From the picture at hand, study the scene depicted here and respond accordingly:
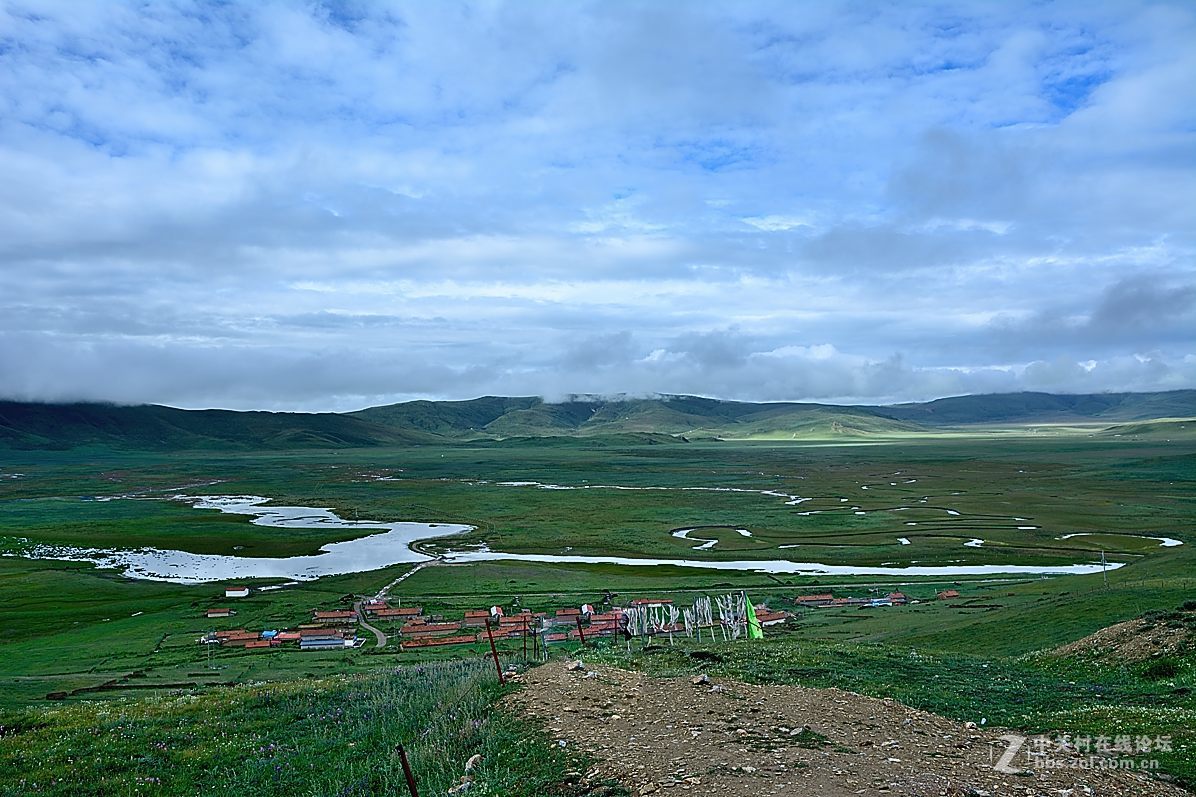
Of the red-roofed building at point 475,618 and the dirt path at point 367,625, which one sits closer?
the dirt path at point 367,625

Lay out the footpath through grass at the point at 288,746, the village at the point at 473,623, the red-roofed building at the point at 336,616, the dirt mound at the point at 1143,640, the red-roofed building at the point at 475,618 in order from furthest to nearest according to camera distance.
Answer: the red-roofed building at the point at 336,616, the red-roofed building at the point at 475,618, the village at the point at 473,623, the dirt mound at the point at 1143,640, the footpath through grass at the point at 288,746

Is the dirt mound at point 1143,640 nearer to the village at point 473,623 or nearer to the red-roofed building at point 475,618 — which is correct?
the village at point 473,623

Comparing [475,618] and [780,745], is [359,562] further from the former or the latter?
[780,745]

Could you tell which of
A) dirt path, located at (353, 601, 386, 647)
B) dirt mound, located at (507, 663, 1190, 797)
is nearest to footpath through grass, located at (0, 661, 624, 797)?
dirt mound, located at (507, 663, 1190, 797)

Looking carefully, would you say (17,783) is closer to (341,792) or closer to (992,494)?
(341,792)

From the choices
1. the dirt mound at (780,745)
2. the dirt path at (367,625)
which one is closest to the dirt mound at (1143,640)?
the dirt mound at (780,745)

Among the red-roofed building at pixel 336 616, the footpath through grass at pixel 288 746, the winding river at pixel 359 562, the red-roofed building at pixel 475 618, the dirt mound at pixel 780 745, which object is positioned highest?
the dirt mound at pixel 780 745

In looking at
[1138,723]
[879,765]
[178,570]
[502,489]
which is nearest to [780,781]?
[879,765]

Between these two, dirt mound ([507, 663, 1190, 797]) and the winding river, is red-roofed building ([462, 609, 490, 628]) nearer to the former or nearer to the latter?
the winding river
